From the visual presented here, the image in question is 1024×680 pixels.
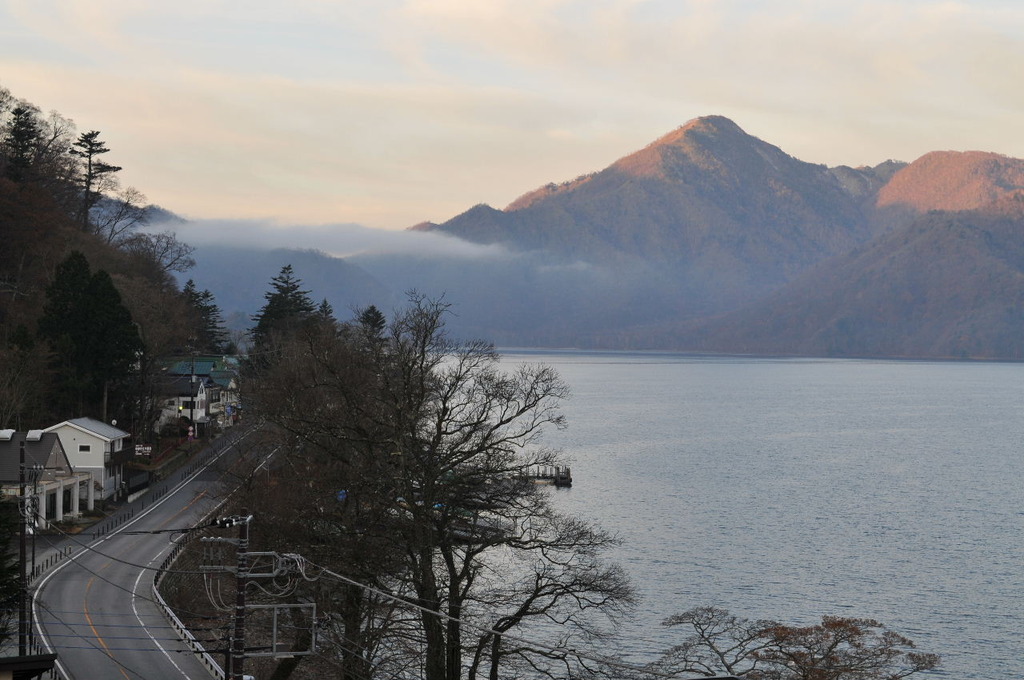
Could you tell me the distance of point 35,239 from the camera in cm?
9138

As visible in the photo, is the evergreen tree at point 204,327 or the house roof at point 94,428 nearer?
the house roof at point 94,428

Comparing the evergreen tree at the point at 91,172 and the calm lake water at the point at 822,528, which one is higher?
the evergreen tree at the point at 91,172

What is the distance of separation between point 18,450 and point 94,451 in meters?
10.7

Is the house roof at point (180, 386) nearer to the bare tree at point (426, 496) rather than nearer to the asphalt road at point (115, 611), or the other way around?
the asphalt road at point (115, 611)

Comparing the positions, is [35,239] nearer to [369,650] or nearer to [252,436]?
[252,436]

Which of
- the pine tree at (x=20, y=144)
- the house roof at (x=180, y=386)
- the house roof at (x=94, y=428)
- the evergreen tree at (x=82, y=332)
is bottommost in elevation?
the house roof at (x=94, y=428)

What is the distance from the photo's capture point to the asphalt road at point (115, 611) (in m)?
39.3

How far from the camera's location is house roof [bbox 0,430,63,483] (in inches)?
2505

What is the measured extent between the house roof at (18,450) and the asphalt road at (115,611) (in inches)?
200

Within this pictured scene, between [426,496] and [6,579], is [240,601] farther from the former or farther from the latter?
[6,579]

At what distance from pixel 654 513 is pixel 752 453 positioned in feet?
187

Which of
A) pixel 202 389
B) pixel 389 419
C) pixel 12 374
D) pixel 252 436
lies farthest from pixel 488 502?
Answer: pixel 202 389

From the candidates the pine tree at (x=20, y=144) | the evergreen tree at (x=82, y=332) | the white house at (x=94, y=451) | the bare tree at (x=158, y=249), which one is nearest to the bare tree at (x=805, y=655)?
the white house at (x=94, y=451)

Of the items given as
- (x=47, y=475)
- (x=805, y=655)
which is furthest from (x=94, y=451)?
(x=805, y=655)
